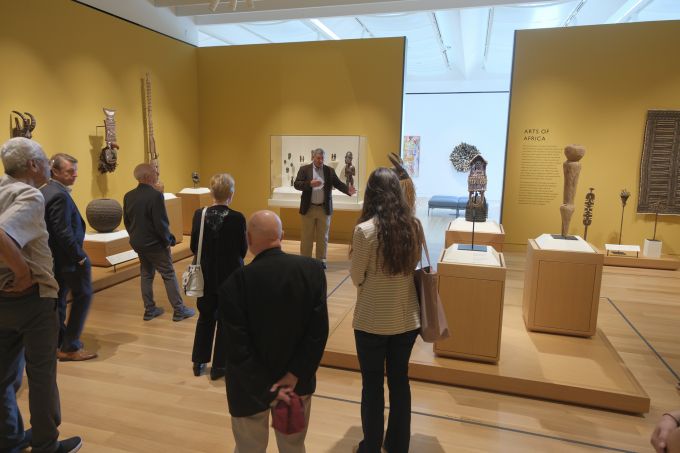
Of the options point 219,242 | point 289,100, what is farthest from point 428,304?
point 289,100

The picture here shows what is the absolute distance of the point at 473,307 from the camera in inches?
135

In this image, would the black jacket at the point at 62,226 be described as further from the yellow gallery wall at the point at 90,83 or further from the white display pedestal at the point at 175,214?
the white display pedestal at the point at 175,214

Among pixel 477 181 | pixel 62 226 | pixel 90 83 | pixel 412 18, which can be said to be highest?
pixel 412 18

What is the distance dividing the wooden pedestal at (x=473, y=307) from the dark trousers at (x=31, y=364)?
2519mm

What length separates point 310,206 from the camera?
20.0ft

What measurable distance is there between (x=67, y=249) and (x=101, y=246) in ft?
9.27

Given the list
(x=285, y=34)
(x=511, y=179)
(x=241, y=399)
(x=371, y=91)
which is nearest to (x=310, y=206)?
(x=371, y=91)

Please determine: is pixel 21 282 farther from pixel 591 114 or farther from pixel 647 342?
pixel 591 114

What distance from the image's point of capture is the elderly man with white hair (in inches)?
83.3

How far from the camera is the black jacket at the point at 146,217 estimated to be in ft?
13.8

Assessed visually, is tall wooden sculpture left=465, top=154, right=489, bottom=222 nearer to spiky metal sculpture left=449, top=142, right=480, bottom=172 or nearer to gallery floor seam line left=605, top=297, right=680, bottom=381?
gallery floor seam line left=605, top=297, right=680, bottom=381

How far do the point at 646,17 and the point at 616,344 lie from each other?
8220mm

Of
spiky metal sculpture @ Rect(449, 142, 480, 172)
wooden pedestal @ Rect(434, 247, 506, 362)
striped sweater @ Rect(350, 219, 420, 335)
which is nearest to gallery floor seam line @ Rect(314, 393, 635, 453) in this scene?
wooden pedestal @ Rect(434, 247, 506, 362)

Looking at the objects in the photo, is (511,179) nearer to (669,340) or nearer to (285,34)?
(669,340)
